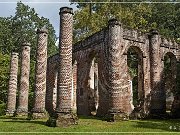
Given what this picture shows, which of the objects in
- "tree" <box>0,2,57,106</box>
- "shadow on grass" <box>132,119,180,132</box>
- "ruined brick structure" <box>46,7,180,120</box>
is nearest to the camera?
"shadow on grass" <box>132,119,180,132</box>

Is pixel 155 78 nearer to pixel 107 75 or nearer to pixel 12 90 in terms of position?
pixel 107 75

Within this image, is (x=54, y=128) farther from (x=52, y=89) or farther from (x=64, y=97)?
(x=52, y=89)

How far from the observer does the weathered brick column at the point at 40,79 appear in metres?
19.0

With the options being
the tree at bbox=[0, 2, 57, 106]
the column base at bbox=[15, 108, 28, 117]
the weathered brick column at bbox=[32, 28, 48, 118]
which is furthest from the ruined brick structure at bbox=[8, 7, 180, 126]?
the tree at bbox=[0, 2, 57, 106]

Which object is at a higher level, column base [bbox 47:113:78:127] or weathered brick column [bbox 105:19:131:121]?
weathered brick column [bbox 105:19:131:121]

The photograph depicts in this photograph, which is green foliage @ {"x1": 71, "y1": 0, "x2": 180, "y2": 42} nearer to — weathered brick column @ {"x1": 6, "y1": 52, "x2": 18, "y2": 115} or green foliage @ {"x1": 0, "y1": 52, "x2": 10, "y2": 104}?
green foliage @ {"x1": 0, "y1": 52, "x2": 10, "y2": 104}

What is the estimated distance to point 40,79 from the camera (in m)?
19.8

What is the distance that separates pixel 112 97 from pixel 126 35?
5.12 m

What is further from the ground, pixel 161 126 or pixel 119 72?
pixel 119 72

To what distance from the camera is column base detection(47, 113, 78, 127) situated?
49.4 ft

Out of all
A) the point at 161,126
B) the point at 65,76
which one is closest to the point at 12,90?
the point at 65,76

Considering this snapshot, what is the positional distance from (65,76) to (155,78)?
8688 mm

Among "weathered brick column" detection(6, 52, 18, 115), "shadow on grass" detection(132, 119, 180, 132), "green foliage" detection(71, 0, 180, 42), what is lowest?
"shadow on grass" detection(132, 119, 180, 132)

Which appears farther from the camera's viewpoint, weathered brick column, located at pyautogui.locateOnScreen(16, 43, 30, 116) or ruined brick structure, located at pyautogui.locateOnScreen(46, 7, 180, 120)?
weathered brick column, located at pyautogui.locateOnScreen(16, 43, 30, 116)
